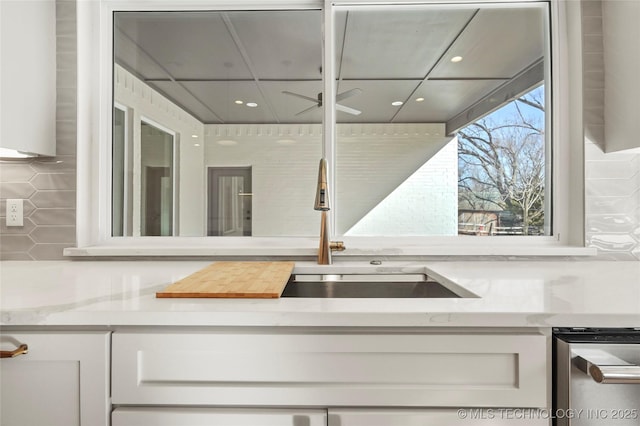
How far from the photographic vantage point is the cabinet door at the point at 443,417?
763 mm

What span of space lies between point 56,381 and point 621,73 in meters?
2.02

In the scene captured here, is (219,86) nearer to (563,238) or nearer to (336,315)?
(336,315)

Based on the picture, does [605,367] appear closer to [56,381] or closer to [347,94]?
[56,381]

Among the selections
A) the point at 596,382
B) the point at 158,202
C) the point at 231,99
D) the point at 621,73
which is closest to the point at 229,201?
the point at 158,202

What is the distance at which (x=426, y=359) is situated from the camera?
0.77 m

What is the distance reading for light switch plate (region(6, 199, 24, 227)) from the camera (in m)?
1.49

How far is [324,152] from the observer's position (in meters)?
1.64

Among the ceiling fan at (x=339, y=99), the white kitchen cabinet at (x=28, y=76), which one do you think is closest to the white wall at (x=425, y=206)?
the ceiling fan at (x=339, y=99)

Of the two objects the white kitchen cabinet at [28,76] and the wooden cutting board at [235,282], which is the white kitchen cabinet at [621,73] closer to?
the wooden cutting board at [235,282]

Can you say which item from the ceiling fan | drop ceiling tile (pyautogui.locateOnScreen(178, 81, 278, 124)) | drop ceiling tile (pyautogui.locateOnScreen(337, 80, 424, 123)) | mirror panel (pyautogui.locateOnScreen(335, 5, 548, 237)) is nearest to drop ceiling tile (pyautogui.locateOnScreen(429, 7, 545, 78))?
mirror panel (pyautogui.locateOnScreen(335, 5, 548, 237))

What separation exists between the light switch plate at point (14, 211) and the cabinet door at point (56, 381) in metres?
0.95

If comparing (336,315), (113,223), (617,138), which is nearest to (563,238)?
(617,138)

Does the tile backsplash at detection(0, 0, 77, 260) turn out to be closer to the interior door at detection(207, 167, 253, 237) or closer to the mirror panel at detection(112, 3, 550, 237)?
the mirror panel at detection(112, 3, 550, 237)

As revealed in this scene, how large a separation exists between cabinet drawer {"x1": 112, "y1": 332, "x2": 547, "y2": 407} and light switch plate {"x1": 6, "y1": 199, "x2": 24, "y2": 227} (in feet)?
3.62
